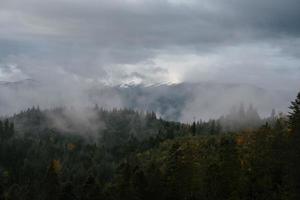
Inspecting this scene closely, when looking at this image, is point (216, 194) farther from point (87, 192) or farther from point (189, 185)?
point (87, 192)

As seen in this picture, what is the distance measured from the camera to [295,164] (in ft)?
234

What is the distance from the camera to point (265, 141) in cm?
10600

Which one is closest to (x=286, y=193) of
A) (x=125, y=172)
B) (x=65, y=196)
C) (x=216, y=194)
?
(x=216, y=194)

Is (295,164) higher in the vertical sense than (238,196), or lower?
higher

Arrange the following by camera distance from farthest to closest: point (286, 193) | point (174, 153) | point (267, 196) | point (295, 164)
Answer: point (174, 153) < point (267, 196) < point (286, 193) < point (295, 164)

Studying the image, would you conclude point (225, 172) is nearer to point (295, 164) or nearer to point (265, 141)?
point (265, 141)

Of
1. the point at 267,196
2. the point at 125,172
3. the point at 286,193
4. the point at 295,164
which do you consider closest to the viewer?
the point at 295,164

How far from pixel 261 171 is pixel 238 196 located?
26.4ft

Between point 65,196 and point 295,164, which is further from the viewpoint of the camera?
point 65,196

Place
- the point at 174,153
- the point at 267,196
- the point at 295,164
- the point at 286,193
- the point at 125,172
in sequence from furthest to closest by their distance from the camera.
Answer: the point at 125,172
the point at 174,153
the point at 267,196
the point at 286,193
the point at 295,164

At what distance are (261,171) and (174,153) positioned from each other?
17.3m

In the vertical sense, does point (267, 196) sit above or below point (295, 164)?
below

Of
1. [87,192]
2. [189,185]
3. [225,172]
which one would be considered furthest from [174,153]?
[87,192]

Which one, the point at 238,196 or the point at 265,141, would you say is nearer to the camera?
the point at 238,196
